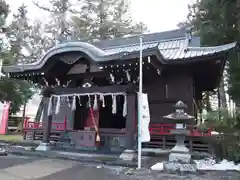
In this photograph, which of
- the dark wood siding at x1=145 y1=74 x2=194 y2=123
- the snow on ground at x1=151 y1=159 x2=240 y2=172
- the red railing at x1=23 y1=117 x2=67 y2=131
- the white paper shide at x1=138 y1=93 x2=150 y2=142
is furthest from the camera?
the red railing at x1=23 y1=117 x2=67 y2=131

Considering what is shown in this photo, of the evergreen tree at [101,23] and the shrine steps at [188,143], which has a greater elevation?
the evergreen tree at [101,23]

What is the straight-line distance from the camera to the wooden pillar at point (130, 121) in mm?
7211

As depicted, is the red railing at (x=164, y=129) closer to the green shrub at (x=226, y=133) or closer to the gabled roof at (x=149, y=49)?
the green shrub at (x=226, y=133)

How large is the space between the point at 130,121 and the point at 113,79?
189 centimetres

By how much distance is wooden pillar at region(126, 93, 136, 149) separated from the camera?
7.21 m

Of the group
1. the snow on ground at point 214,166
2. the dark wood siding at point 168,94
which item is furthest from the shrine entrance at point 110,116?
the snow on ground at point 214,166

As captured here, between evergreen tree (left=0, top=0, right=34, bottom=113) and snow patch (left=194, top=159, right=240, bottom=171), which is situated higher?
evergreen tree (left=0, top=0, right=34, bottom=113)

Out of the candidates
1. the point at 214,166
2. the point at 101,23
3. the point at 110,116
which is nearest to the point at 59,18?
the point at 101,23

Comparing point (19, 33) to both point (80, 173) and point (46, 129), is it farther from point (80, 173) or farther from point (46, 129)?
point (80, 173)

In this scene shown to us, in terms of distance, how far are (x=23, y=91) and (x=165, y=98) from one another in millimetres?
15342

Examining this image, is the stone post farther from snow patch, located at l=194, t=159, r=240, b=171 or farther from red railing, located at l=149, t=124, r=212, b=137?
snow patch, located at l=194, t=159, r=240, b=171

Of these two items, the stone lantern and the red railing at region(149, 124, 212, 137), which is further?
the red railing at region(149, 124, 212, 137)

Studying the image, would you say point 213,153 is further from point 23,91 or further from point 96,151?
point 23,91

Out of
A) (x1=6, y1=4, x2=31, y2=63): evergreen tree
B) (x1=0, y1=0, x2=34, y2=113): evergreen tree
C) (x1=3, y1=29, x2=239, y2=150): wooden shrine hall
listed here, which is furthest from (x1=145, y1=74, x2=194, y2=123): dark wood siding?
(x1=6, y1=4, x2=31, y2=63): evergreen tree
